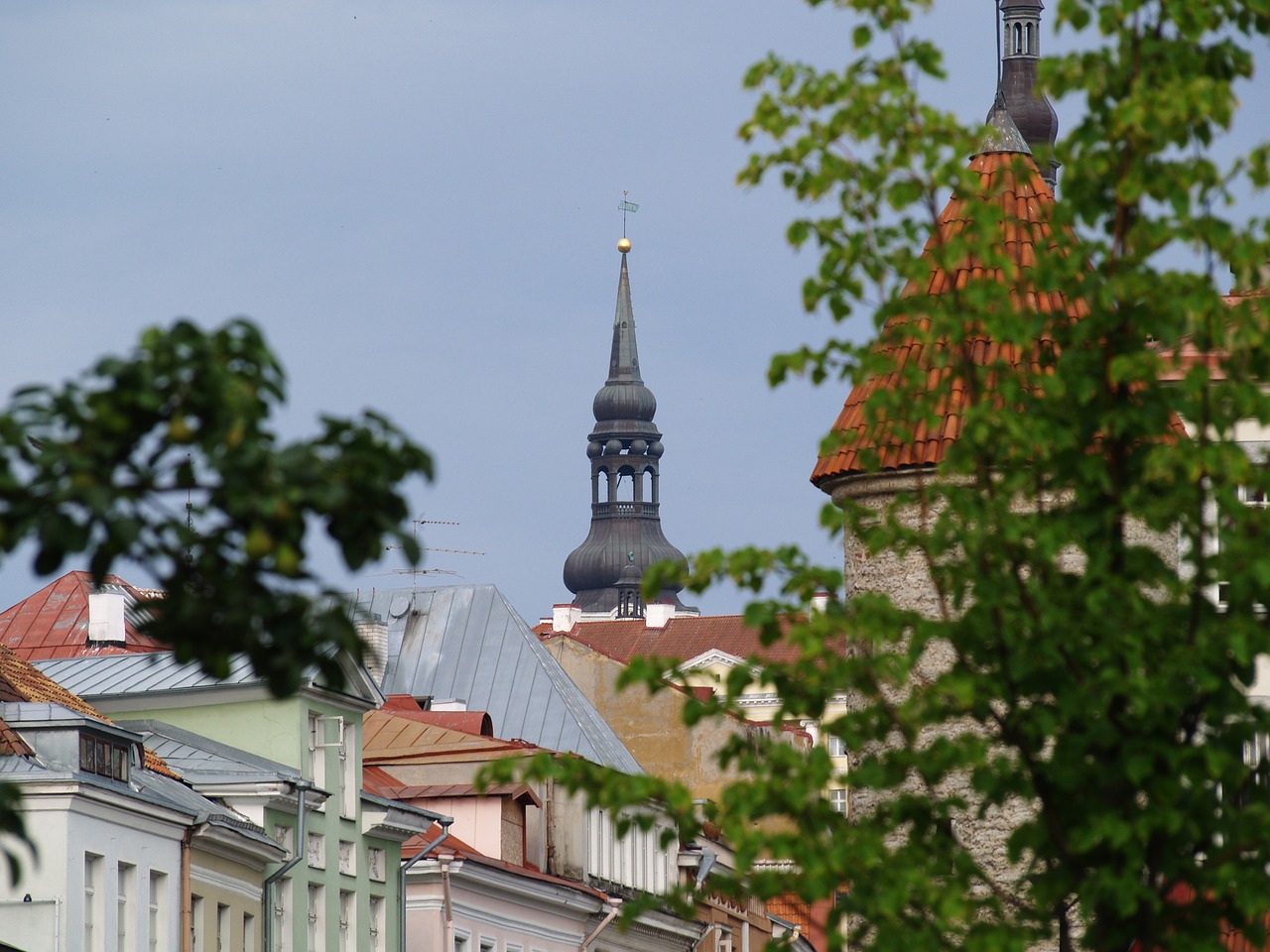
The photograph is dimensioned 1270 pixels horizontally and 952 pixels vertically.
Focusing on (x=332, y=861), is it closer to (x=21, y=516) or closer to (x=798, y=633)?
(x=798, y=633)

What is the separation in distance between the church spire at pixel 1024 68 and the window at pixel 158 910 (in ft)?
56.0

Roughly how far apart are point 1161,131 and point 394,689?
2271 inches

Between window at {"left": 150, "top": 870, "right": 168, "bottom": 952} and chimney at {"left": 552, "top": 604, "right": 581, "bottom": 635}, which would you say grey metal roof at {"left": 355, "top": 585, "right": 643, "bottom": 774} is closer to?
window at {"left": 150, "top": 870, "right": 168, "bottom": 952}

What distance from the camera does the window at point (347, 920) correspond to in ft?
153

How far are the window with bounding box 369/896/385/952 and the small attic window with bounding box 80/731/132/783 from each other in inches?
404

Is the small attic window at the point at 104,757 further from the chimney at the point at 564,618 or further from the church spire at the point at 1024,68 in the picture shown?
the chimney at the point at 564,618

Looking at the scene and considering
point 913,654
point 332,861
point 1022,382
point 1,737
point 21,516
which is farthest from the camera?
point 332,861

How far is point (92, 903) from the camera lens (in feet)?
120

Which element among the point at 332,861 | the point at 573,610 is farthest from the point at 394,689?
the point at 573,610

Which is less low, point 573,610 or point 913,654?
point 573,610

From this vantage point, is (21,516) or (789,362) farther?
(789,362)

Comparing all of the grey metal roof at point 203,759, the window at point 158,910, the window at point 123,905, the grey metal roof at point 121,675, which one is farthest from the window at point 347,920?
the window at point 123,905

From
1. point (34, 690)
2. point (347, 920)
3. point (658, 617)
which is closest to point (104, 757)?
point (34, 690)

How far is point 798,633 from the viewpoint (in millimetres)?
11898
